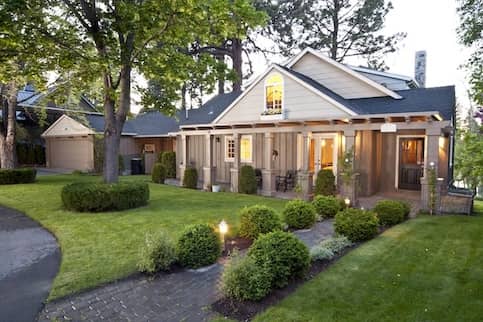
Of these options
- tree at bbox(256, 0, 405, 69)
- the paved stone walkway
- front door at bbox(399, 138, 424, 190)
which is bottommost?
the paved stone walkway

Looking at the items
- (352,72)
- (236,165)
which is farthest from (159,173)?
(352,72)

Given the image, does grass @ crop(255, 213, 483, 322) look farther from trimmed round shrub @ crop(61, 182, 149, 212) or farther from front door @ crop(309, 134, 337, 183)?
trimmed round shrub @ crop(61, 182, 149, 212)

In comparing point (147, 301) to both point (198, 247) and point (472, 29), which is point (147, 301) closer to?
point (198, 247)

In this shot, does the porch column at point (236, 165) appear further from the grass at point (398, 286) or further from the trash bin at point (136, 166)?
the trash bin at point (136, 166)

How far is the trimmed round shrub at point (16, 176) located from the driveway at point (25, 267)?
8379mm

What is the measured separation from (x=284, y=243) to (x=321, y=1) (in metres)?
20.9

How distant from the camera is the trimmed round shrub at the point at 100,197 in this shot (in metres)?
8.82

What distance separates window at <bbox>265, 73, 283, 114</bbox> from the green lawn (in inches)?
142

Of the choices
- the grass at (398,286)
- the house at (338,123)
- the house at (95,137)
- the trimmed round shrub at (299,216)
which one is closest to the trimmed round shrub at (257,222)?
the trimmed round shrub at (299,216)

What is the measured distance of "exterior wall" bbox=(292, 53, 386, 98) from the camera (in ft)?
39.4

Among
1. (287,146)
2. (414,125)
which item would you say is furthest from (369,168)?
(287,146)

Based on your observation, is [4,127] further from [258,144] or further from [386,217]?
[386,217]

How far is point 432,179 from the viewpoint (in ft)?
28.6

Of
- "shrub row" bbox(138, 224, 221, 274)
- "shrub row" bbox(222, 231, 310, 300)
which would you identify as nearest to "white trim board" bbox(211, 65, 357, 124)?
"shrub row" bbox(222, 231, 310, 300)
